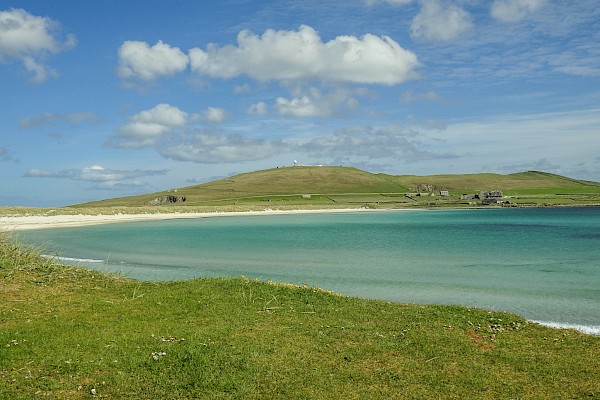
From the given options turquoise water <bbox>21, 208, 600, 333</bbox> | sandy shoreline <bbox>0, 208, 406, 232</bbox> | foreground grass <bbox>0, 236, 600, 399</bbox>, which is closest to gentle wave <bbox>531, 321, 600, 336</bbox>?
turquoise water <bbox>21, 208, 600, 333</bbox>

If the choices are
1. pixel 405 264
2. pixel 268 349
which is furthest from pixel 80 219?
pixel 268 349

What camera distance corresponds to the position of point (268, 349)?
1555cm

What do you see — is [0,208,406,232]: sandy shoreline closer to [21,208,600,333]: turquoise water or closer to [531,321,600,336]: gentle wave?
[21,208,600,333]: turquoise water

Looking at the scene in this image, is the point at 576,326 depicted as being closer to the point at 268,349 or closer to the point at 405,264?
the point at 268,349

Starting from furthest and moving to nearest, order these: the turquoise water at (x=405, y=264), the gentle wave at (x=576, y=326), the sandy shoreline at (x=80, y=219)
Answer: the sandy shoreline at (x=80, y=219) → the turquoise water at (x=405, y=264) → the gentle wave at (x=576, y=326)

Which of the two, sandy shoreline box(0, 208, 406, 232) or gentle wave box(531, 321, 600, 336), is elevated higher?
sandy shoreline box(0, 208, 406, 232)

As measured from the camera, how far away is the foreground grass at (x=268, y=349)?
12750mm

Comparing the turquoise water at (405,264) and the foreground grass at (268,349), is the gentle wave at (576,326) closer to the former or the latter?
Result: the turquoise water at (405,264)

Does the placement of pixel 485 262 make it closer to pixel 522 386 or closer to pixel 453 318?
pixel 453 318

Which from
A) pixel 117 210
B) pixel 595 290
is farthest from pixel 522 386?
pixel 117 210

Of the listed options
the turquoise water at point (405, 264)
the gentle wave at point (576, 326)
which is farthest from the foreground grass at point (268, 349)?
the turquoise water at point (405, 264)

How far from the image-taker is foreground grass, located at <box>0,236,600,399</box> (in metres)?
12.8

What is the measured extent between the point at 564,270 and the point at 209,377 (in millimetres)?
36989

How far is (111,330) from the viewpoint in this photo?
16953 mm
